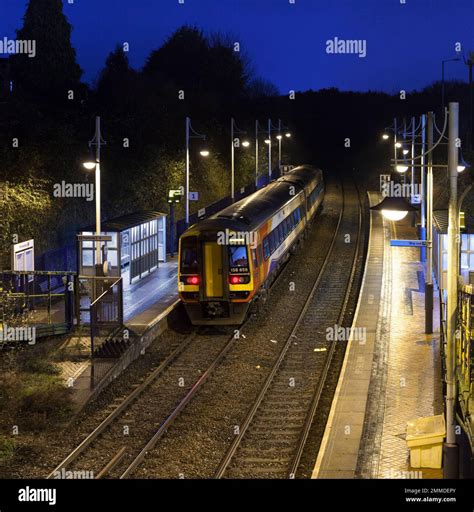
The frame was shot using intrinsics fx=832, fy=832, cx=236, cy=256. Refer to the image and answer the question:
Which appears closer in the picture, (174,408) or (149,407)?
(174,408)

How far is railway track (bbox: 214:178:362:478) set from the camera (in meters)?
12.0

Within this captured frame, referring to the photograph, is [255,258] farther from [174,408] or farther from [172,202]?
[172,202]

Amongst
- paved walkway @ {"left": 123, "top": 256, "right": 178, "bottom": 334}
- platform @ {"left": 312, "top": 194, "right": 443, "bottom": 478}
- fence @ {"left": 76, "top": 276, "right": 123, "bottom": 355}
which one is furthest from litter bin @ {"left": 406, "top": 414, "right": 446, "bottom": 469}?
paved walkway @ {"left": 123, "top": 256, "right": 178, "bottom": 334}

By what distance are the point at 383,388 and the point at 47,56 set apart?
39.7 meters

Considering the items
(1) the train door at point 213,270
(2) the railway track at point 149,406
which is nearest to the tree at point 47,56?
(1) the train door at point 213,270

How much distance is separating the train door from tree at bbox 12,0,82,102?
96.5 feet

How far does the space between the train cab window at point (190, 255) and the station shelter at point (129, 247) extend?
178cm

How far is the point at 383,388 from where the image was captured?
15398 mm

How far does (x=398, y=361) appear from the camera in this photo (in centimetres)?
1738

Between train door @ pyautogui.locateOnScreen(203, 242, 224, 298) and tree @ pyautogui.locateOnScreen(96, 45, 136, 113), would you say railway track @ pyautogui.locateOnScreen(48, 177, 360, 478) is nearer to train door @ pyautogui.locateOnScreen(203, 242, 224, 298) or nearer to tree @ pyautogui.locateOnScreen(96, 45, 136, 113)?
train door @ pyautogui.locateOnScreen(203, 242, 224, 298)

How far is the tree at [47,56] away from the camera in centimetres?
4794

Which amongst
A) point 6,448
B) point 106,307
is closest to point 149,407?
point 6,448

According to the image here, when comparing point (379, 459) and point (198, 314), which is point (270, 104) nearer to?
point (198, 314)
